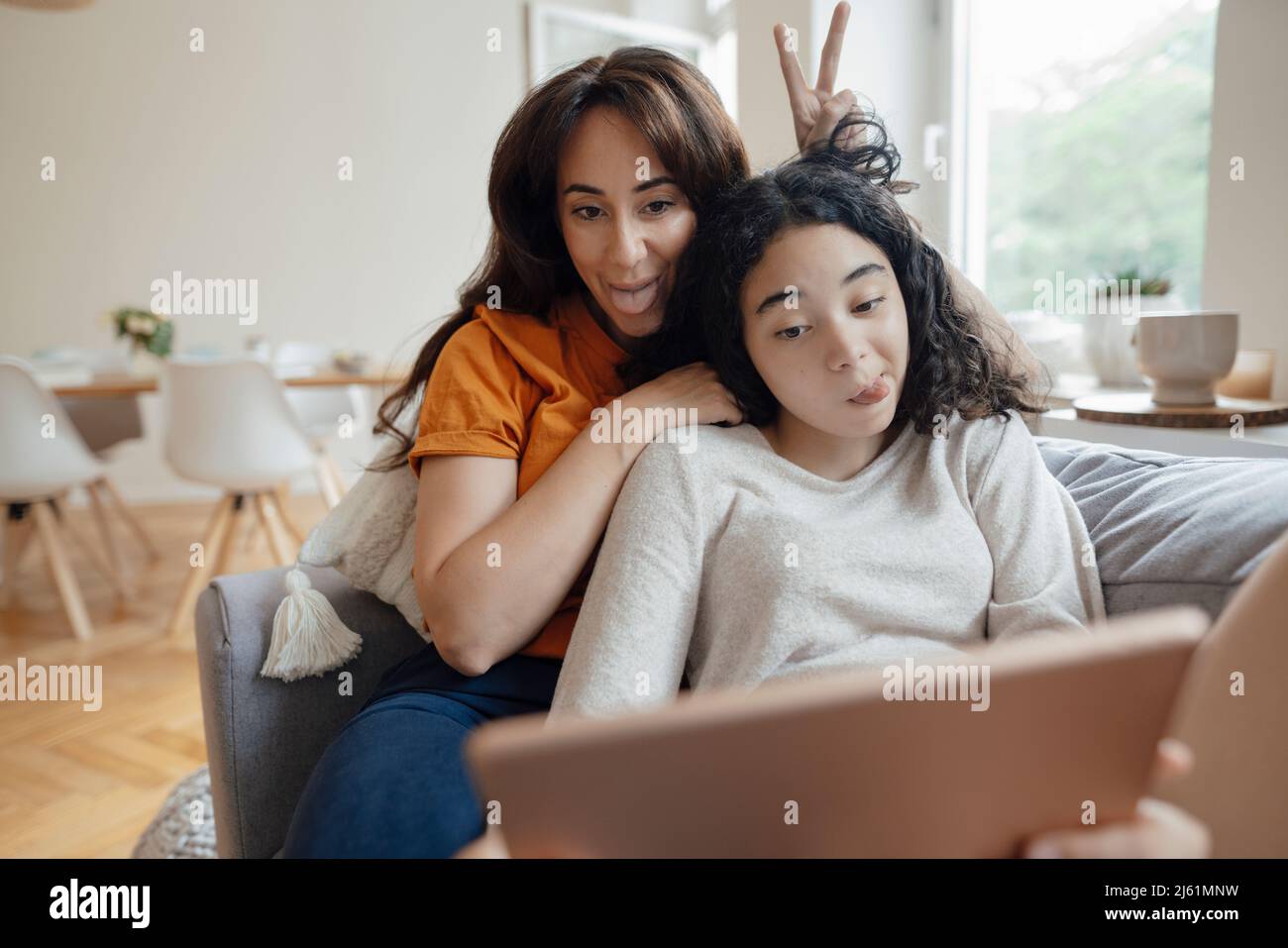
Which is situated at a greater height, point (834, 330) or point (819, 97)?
point (819, 97)

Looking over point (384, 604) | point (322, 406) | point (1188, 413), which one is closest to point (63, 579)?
point (322, 406)

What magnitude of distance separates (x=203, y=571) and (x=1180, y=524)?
3.13 meters

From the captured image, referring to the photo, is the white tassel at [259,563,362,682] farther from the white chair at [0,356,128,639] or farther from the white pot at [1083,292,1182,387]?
the white chair at [0,356,128,639]

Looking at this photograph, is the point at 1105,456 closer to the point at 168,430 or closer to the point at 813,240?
the point at 813,240

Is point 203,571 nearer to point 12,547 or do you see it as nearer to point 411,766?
point 12,547

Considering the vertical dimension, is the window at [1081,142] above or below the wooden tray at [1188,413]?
above

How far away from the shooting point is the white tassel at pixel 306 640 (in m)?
1.17

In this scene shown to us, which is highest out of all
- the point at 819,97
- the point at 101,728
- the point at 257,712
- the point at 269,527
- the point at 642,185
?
the point at 819,97

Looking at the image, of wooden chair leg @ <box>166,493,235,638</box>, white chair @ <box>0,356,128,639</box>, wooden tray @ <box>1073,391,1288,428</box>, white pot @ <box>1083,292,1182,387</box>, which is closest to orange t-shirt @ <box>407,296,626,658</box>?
wooden tray @ <box>1073,391,1288,428</box>

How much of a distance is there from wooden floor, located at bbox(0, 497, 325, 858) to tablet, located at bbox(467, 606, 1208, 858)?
5.40ft

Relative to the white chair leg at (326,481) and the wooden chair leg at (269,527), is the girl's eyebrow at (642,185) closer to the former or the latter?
the wooden chair leg at (269,527)

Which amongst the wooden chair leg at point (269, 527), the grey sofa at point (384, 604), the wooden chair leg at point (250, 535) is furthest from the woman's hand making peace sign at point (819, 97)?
the wooden chair leg at point (250, 535)

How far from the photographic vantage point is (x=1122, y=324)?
187cm

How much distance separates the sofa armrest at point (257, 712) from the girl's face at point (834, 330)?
0.66 metres
